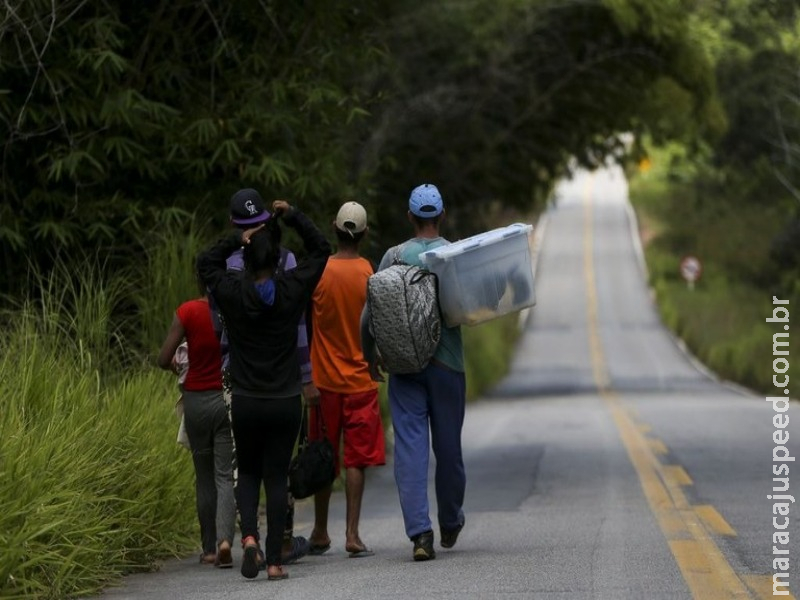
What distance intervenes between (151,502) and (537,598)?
2933 mm

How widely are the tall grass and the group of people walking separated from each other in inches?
18.0

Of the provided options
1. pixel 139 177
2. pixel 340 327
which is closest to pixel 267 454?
pixel 340 327

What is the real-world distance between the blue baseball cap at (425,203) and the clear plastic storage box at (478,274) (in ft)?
1.04

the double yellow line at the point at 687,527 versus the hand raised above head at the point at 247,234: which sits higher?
the hand raised above head at the point at 247,234

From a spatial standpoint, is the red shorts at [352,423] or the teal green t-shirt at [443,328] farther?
the red shorts at [352,423]

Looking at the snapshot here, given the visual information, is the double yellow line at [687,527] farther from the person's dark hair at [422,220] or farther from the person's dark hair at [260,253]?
the person's dark hair at [260,253]

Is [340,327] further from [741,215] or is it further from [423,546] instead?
[741,215]

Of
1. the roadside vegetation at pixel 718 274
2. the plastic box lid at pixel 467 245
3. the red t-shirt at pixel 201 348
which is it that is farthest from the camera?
the roadside vegetation at pixel 718 274

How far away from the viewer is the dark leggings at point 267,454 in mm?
9398

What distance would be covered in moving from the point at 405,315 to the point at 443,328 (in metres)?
0.35

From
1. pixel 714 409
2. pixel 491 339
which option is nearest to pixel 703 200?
pixel 491 339

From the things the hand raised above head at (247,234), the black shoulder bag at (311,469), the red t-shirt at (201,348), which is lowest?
the black shoulder bag at (311,469)

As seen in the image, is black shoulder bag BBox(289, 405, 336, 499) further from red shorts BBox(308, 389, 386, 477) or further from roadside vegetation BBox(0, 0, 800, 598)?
roadside vegetation BBox(0, 0, 800, 598)

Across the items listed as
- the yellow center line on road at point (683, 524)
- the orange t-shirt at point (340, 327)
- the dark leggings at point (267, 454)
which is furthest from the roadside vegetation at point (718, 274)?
the dark leggings at point (267, 454)
